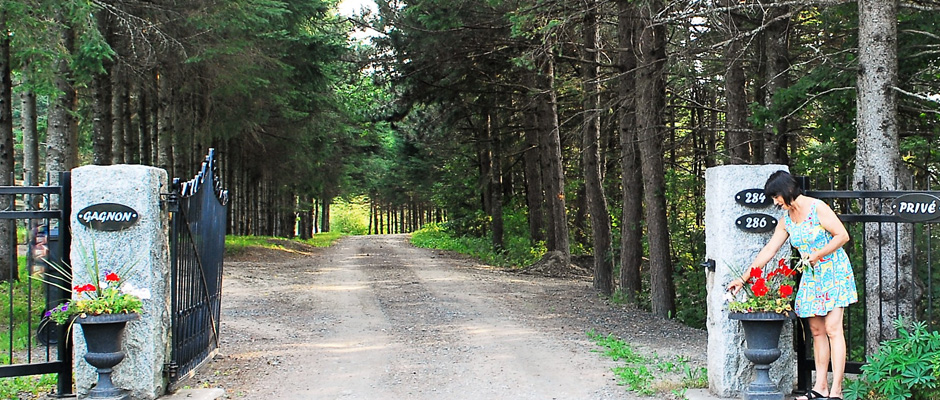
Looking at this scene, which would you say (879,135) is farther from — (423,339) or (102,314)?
(102,314)

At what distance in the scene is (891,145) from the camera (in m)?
7.80

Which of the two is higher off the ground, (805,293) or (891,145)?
(891,145)

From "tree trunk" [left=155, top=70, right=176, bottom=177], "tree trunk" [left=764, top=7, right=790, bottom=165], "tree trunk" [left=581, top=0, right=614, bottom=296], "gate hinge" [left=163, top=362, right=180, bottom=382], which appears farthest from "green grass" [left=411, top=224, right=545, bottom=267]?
"gate hinge" [left=163, top=362, right=180, bottom=382]

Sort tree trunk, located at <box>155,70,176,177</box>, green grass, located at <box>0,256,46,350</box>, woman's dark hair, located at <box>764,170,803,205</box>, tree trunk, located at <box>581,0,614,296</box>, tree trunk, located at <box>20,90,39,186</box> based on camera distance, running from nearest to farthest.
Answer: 1. woman's dark hair, located at <box>764,170,803,205</box>
2. green grass, located at <box>0,256,46,350</box>
3. tree trunk, located at <box>20,90,39,186</box>
4. tree trunk, located at <box>581,0,614,296</box>
5. tree trunk, located at <box>155,70,176,177</box>

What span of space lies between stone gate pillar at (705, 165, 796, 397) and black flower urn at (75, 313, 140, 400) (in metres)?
4.42

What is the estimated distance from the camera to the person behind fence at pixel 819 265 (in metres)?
5.66

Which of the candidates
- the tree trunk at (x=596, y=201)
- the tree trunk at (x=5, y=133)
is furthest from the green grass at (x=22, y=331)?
the tree trunk at (x=596, y=201)

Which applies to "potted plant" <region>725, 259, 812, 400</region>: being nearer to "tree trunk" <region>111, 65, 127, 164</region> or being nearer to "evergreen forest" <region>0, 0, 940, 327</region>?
"evergreen forest" <region>0, 0, 940, 327</region>

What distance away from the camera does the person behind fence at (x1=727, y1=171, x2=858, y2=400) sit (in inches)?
223

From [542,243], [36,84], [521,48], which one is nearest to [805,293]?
[36,84]

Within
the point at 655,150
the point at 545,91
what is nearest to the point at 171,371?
the point at 545,91

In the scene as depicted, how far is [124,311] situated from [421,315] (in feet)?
22.9

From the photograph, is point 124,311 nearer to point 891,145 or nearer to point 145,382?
point 145,382

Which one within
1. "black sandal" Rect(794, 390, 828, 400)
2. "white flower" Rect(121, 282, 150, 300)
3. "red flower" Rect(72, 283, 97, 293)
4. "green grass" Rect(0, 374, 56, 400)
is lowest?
"green grass" Rect(0, 374, 56, 400)
